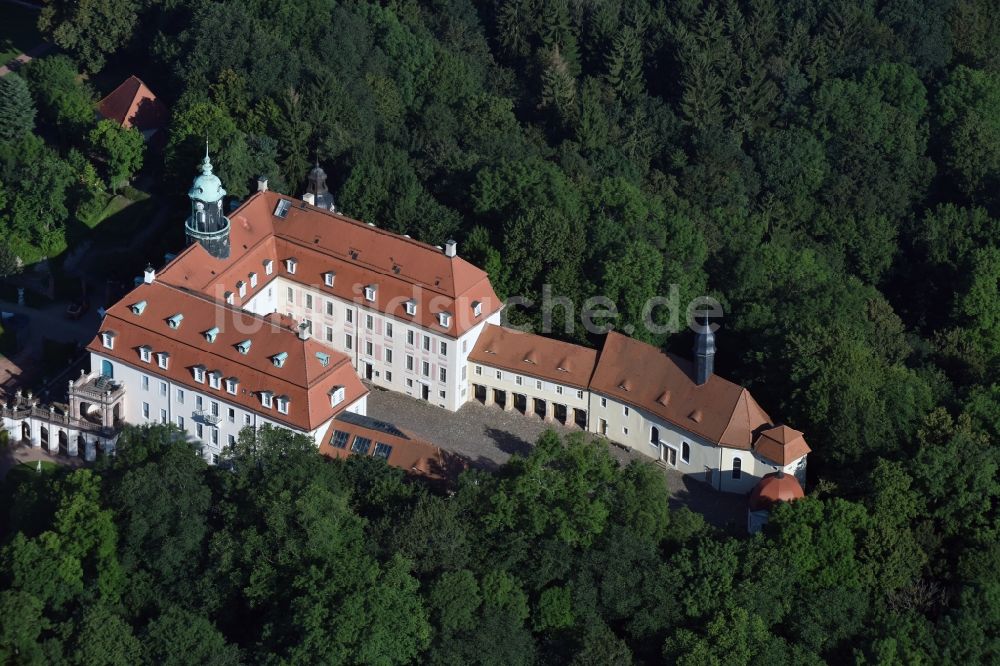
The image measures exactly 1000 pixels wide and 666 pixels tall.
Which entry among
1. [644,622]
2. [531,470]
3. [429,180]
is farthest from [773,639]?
[429,180]

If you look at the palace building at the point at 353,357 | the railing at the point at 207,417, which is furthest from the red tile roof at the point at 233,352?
the railing at the point at 207,417

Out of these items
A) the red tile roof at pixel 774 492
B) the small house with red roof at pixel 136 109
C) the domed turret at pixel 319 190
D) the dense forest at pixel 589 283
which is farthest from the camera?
the small house with red roof at pixel 136 109

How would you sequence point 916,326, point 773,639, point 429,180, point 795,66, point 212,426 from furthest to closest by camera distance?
1. point 795,66
2. point 916,326
3. point 429,180
4. point 212,426
5. point 773,639

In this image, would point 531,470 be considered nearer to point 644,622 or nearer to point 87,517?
point 644,622

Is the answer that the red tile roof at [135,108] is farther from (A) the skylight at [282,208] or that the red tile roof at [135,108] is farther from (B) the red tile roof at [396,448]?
(B) the red tile roof at [396,448]

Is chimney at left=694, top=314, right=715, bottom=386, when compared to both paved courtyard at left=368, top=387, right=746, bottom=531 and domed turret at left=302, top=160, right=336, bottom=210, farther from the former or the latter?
domed turret at left=302, top=160, right=336, bottom=210

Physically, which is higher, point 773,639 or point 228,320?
point 228,320

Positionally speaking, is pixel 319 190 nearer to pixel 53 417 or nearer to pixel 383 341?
pixel 383 341
